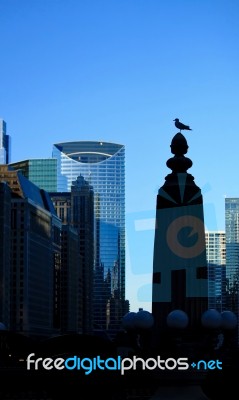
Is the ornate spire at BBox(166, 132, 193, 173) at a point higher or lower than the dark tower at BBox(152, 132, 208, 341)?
higher

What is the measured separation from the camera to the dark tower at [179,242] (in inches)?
1271

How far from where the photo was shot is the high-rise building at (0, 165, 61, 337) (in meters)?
153

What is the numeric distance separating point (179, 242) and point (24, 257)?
133 meters

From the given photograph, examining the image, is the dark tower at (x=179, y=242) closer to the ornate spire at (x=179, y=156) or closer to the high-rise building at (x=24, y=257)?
the ornate spire at (x=179, y=156)

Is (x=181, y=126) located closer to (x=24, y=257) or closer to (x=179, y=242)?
(x=179, y=242)

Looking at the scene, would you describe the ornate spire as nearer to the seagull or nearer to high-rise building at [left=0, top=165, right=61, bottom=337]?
the seagull

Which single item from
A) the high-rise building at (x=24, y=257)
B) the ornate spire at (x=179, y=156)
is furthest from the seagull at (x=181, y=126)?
the high-rise building at (x=24, y=257)

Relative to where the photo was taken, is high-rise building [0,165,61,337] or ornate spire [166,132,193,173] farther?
high-rise building [0,165,61,337]

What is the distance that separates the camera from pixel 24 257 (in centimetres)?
16462

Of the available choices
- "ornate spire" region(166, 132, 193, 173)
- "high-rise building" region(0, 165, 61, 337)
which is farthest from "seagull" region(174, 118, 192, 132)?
"high-rise building" region(0, 165, 61, 337)

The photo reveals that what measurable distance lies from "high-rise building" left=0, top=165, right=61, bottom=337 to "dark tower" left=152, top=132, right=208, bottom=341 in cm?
11660

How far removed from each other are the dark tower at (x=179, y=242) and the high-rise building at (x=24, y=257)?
116601 mm

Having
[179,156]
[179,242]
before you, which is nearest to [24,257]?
[179,242]

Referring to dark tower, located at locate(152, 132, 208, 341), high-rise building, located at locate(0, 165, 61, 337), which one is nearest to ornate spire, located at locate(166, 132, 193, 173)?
dark tower, located at locate(152, 132, 208, 341)
